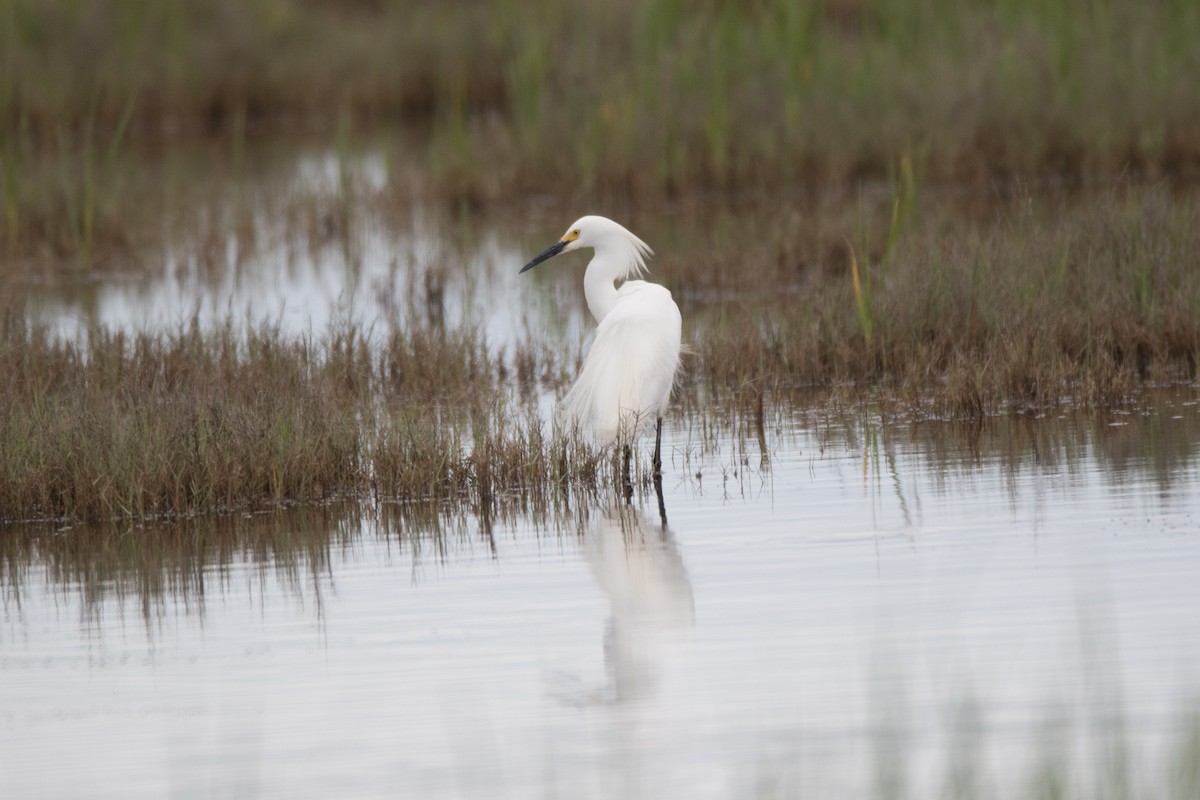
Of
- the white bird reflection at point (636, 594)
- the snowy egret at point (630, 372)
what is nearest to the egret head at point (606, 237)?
the snowy egret at point (630, 372)

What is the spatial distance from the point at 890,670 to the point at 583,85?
536 inches

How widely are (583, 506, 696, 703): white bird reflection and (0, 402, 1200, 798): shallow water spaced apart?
0.04 ft

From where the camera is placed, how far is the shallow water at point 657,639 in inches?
177

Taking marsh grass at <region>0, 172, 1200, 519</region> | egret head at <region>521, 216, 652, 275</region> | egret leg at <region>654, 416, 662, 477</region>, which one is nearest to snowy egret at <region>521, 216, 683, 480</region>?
egret leg at <region>654, 416, 662, 477</region>

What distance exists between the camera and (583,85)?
18109 millimetres

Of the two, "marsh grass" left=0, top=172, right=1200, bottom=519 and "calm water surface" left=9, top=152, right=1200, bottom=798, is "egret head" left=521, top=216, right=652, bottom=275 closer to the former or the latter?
"marsh grass" left=0, top=172, right=1200, bottom=519

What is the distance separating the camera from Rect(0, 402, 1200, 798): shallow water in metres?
4.48

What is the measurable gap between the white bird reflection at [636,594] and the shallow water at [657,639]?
0.01 m

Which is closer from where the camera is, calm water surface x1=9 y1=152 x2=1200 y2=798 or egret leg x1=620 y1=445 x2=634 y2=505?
calm water surface x1=9 y1=152 x2=1200 y2=798

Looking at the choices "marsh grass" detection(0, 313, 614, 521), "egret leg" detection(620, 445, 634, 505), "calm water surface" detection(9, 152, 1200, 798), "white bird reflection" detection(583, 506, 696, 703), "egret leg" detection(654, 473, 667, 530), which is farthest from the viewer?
"egret leg" detection(620, 445, 634, 505)

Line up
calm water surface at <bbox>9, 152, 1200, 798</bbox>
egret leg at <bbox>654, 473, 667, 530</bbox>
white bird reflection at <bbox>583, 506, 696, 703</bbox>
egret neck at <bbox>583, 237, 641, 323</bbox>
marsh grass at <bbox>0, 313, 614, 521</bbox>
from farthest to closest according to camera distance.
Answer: egret neck at <bbox>583, 237, 641, 323</bbox> → marsh grass at <bbox>0, 313, 614, 521</bbox> → egret leg at <bbox>654, 473, 667, 530</bbox> → white bird reflection at <bbox>583, 506, 696, 703</bbox> → calm water surface at <bbox>9, 152, 1200, 798</bbox>

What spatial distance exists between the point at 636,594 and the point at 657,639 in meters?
0.51

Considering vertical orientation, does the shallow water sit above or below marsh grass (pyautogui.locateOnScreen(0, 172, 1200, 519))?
below

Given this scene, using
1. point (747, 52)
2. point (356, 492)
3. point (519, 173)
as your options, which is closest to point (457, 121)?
point (519, 173)
